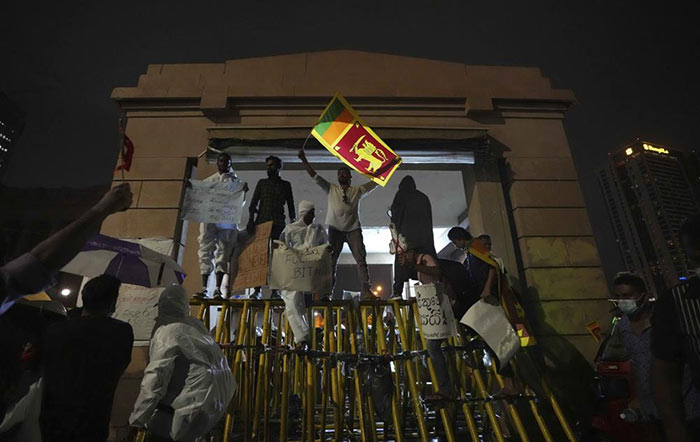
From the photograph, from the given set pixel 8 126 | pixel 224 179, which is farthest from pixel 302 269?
pixel 8 126

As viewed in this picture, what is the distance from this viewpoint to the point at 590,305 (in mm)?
6520

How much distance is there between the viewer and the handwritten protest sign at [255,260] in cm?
526

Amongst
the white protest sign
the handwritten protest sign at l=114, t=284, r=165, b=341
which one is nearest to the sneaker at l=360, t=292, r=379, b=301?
the white protest sign

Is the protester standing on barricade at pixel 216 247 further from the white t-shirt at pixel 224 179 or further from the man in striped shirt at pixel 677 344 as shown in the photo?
the man in striped shirt at pixel 677 344

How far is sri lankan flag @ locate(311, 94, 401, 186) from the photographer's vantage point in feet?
20.7

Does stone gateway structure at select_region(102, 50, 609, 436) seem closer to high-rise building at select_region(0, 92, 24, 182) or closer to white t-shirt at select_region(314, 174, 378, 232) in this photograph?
white t-shirt at select_region(314, 174, 378, 232)

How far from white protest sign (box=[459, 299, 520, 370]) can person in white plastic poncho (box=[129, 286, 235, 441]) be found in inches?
111

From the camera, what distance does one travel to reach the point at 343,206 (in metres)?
6.23

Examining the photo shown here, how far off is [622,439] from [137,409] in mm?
4584

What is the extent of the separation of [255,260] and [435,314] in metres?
2.74

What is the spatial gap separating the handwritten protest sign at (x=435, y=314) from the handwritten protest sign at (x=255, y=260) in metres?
2.26

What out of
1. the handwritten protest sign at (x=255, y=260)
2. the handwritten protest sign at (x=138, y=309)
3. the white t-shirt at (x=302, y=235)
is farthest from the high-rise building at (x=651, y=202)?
the handwritten protest sign at (x=138, y=309)

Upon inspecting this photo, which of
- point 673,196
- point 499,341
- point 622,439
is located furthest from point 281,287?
point 673,196

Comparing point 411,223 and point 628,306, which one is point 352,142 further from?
point 628,306
